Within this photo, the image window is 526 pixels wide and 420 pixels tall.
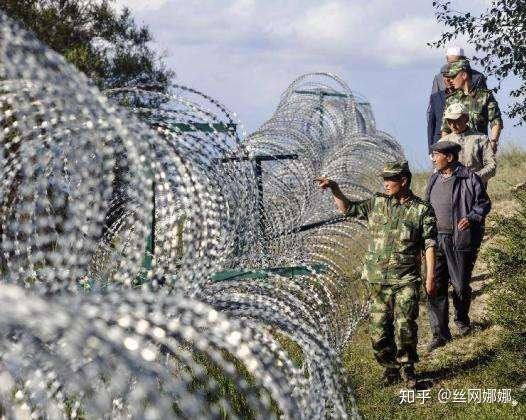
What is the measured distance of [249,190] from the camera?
23.9 feet

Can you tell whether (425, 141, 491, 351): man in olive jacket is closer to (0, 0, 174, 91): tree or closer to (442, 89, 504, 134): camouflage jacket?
(442, 89, 504, 134): camouflage jacket

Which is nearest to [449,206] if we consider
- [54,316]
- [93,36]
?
[54,316]

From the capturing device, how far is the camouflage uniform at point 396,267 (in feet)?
24.6

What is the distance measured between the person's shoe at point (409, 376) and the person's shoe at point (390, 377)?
0.30 ft

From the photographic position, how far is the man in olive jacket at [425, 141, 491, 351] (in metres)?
8.98

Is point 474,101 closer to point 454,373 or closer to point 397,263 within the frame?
point 454,373

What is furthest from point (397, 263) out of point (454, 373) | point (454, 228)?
point (454, 228)

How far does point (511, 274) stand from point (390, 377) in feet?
3.55

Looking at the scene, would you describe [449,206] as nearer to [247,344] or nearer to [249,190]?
[249,190]

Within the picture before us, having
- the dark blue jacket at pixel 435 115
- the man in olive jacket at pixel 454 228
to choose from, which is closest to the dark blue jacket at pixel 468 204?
the man in olive jacket at pixel 454 228

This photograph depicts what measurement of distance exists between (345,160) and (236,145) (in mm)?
7615

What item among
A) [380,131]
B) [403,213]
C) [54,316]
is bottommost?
[54,316]

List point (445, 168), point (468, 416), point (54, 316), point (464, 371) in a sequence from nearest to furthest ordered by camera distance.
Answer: point (54, 316), point (468, 416), point (464, 371), point (445, 168)

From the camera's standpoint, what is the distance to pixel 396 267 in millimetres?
7520
